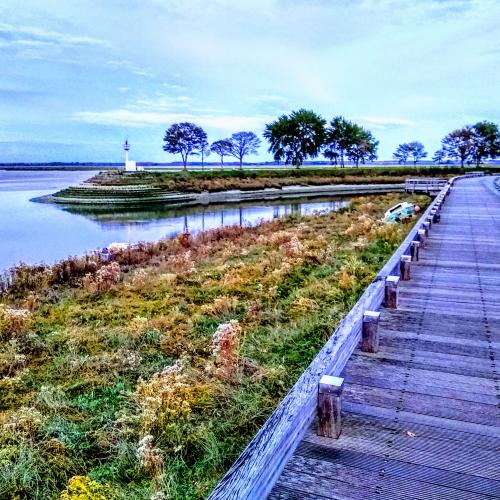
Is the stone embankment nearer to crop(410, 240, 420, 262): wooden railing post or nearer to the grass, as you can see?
the grass

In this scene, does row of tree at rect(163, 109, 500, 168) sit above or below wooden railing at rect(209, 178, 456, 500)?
above

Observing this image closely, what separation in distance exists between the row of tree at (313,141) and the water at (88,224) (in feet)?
148

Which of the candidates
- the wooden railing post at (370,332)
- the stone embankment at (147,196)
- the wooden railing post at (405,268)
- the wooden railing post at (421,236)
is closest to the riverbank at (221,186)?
the stone embankment at (147,196)

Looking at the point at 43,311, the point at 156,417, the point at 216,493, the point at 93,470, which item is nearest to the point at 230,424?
the point at 156,417

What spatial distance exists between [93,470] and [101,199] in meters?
39.1

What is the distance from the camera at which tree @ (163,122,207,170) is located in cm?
9300

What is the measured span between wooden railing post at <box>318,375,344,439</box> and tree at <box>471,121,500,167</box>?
286 ft

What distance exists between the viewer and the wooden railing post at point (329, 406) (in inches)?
130

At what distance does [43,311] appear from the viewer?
30.9 feet

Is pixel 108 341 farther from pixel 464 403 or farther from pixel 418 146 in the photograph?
pixel 418 146

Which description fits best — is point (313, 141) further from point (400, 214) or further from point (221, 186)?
point (400, 214)

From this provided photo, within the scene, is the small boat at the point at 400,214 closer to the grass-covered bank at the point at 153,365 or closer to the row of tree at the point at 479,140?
the grass-covered bank at the point at 153,365

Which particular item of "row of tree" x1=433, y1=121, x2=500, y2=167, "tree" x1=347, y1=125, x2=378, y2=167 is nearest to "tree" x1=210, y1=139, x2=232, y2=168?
"tree" x1=347, y1=125, x2=378, y2=167

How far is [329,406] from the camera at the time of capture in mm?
3336
